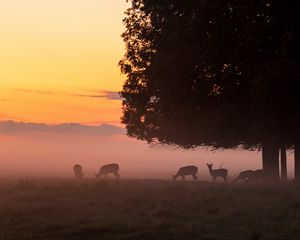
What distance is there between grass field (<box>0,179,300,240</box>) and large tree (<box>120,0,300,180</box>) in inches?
157

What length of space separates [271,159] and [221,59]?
19894mm

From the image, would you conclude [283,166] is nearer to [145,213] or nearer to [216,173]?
[216,173]

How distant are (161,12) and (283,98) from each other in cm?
777

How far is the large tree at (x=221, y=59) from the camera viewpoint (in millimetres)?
23016

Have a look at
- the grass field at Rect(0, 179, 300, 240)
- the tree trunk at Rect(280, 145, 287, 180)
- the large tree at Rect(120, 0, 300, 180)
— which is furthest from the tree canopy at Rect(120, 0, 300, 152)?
the tree trunk at Rect(280, 145, 287, 180)

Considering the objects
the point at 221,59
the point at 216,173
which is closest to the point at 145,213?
the point at 221,59

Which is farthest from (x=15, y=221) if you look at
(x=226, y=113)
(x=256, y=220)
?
(x=226, y=113)

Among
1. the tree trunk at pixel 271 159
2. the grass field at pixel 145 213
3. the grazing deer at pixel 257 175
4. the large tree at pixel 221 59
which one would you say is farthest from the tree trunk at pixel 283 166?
the grass field at pixel 145 213

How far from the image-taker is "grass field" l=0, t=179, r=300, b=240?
17969mm

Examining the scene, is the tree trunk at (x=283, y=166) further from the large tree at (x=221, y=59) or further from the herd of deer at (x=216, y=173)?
the large tree at (x=221, y=59)

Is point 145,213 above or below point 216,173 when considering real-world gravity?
below

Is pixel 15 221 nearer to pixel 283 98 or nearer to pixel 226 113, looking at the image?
pixel 283 98

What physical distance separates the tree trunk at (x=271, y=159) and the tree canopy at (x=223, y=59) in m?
9.34

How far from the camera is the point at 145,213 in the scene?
2175 cm
